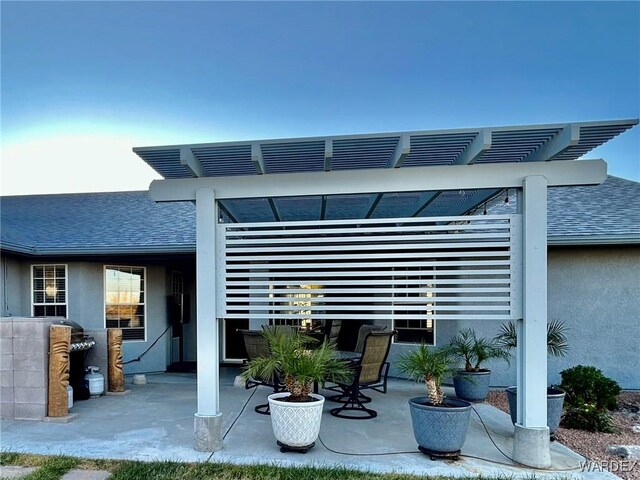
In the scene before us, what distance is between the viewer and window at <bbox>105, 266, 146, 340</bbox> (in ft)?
30.4

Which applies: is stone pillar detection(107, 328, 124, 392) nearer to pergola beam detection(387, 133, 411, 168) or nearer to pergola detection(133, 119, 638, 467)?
pergola detection(133, 119, 638, 467)

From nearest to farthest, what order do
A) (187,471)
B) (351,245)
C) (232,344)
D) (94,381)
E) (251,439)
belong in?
(187,471) → (251,439) → (351,245) → (94,381) → (232,344)

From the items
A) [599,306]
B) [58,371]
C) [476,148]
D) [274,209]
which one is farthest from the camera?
[599,306]

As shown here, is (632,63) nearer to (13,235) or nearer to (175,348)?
(175,348)

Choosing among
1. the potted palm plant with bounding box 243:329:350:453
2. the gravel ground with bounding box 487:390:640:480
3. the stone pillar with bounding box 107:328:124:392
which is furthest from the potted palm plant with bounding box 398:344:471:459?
the stone pillar with bounding box 107:328:124:392

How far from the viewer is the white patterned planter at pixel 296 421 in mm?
4359

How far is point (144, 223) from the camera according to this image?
33.7 feet

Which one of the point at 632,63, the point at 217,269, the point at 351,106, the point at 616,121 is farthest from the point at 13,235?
the point at 632,63

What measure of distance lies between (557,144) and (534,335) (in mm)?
1809

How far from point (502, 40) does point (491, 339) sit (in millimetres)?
5632

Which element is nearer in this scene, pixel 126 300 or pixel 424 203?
pixel 424 203

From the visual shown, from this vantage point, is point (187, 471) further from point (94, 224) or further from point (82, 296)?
point (94, 224)

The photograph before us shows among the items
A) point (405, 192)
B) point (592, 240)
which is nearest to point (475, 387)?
point (592, 240)

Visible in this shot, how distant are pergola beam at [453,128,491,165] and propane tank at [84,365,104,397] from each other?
6.38m
